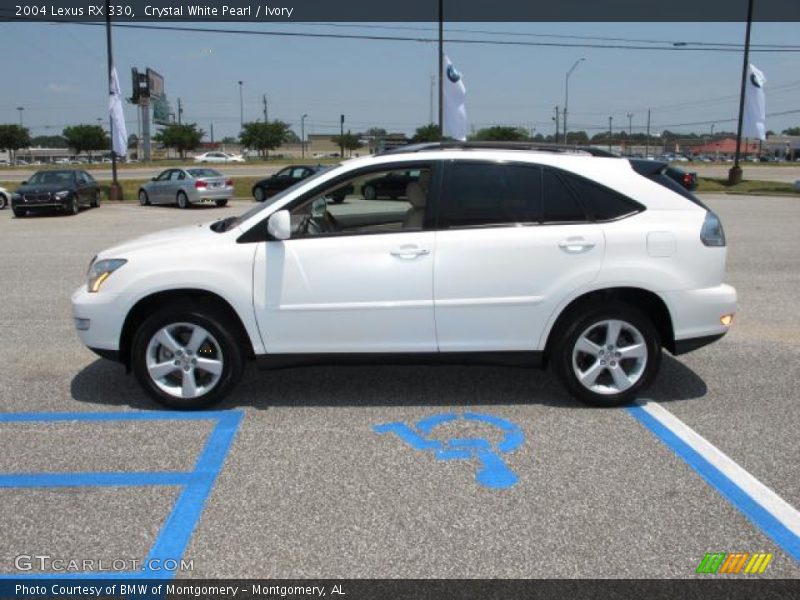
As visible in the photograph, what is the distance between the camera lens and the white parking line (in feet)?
10.9

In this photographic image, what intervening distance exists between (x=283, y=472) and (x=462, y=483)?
1006 mm

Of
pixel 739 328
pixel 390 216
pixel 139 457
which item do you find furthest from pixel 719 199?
pixel 139 457

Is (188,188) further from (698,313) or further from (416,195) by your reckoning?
(698,313)

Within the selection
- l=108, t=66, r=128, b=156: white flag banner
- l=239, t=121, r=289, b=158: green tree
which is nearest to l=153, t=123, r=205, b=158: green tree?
l=239, t=121, r=289, b=158: green tree

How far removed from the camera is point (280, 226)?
14.8 feet

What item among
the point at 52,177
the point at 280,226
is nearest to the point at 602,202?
the point at 280,226

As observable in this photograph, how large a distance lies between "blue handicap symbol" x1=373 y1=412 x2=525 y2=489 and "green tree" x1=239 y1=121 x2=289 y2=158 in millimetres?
96844

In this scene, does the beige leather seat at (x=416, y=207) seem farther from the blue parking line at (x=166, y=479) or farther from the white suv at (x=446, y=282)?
the blue parking line at (x=166, y=479)

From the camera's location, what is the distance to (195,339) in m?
4.77

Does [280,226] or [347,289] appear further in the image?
[347,289]

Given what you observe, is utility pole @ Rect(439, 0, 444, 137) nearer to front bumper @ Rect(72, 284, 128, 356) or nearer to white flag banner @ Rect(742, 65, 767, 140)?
white flag banner @ Rect(742, 65, 767, 140)

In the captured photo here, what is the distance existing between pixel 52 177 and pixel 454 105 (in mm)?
14564

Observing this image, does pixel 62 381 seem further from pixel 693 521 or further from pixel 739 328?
pixel 739 328

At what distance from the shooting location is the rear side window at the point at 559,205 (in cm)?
478
